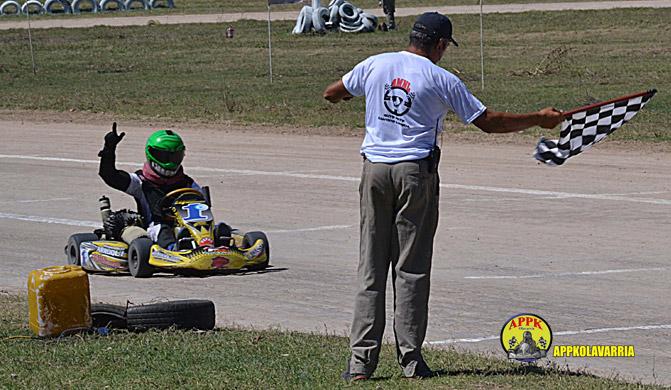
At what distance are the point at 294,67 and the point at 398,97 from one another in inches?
1042

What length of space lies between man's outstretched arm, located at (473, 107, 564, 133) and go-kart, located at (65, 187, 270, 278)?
437 centimetres

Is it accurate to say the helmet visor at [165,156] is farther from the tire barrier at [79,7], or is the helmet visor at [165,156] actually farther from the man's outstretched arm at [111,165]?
the tire barrier at [79,7]

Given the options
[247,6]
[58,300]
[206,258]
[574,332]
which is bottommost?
[574,332]

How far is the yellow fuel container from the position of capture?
782 cm

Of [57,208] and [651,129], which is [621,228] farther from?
[651,129]

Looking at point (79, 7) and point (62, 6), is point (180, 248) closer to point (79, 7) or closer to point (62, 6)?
point (79, 7)

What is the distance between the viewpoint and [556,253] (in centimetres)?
1141

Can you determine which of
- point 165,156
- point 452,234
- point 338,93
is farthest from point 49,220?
point 338,93

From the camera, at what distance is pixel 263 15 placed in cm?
5306

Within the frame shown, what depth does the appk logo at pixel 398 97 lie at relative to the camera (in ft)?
21.9

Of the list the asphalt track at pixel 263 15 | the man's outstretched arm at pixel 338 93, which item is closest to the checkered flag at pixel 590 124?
the man's outstretched arm at pixel 338 93

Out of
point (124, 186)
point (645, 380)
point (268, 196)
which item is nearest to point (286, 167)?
point (268, 196)

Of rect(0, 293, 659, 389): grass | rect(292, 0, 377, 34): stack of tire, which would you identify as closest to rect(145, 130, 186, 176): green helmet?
rect(0, 293, 659, 389): grass

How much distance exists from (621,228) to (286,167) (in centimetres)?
628
